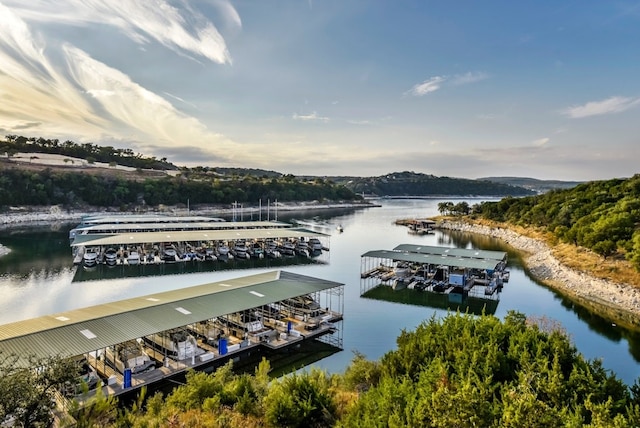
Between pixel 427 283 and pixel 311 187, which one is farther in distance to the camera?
pixel 311 187

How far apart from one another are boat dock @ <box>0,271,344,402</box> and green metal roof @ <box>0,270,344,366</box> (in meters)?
0.03

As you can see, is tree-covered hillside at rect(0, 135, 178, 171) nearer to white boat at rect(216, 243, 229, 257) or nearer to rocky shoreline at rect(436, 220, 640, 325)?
white boat at rect(216, 243, 229, 257)

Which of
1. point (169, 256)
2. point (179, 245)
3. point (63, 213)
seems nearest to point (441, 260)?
point (169, 256)

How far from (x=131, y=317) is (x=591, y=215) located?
45235 millimetres

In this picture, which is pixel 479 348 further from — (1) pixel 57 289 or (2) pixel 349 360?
(1) pixel 57 289

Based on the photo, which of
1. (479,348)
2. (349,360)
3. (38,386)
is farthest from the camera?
(349,360)

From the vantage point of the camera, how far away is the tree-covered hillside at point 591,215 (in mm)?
33844

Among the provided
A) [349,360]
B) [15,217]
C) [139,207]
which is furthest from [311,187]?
[349,360]

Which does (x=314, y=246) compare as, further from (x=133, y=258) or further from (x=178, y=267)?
(x=133, y=258)

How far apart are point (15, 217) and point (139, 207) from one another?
920 inches

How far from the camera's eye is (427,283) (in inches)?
1251

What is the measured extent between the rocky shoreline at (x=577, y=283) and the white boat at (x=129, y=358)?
26.0 meters

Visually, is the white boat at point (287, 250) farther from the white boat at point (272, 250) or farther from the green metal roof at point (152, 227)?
the green metal roof at point (152, 227)

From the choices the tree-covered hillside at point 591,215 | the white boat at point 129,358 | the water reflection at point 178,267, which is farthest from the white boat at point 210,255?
the tree-covered hillside at point 591,215
